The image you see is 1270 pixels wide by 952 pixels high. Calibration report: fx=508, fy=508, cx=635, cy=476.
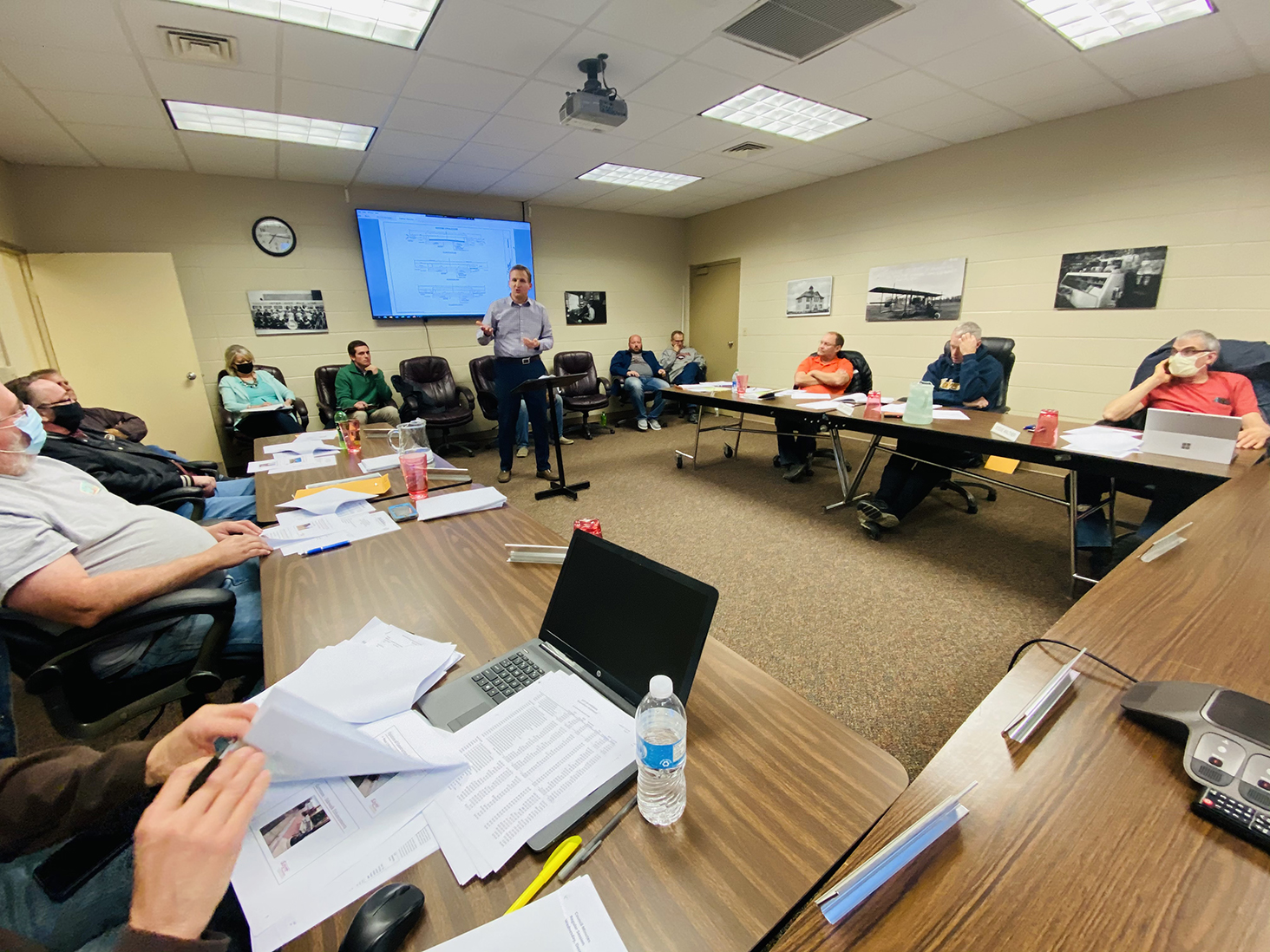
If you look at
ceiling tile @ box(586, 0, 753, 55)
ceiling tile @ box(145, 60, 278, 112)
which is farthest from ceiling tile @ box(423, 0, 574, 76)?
ceiling tile @ box(145, 60, 278, 112)

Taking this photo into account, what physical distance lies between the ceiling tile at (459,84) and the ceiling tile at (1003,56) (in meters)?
2.44

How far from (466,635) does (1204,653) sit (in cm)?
134

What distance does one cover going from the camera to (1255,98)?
2.99 meters

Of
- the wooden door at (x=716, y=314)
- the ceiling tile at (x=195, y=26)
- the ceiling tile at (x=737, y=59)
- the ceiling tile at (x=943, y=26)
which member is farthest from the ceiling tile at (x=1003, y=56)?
the wooden door at (x=716, y=314)

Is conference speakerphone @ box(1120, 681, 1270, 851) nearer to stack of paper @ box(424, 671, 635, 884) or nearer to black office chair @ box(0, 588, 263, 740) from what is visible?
stack of paper @ box(424, 671, 635, 884)

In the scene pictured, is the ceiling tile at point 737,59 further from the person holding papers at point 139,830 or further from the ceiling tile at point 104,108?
the person holding papers at point 139,830

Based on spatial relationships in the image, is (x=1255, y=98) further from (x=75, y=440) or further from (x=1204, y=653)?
(x=75, y=440)

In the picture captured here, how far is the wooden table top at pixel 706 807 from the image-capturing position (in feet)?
1.75

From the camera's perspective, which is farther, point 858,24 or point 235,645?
point 858,24

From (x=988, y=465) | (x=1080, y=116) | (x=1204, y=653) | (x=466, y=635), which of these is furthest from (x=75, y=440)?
(x=1080, y=116)

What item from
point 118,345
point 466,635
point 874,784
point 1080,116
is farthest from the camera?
point 118,345

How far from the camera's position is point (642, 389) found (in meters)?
6.32

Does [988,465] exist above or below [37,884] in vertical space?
below

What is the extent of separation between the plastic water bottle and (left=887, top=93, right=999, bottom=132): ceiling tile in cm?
429
